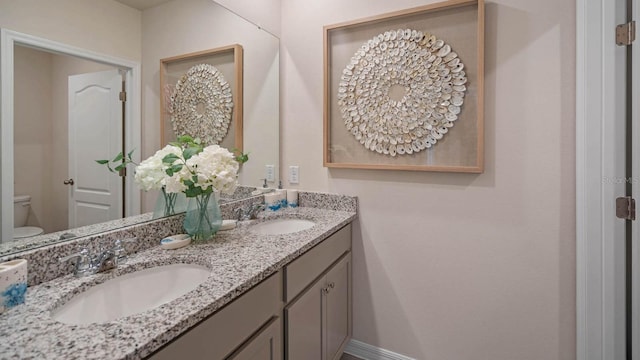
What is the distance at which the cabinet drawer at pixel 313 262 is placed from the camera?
3.98 ft

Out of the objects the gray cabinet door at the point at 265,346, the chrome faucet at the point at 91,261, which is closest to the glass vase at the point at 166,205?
the chrome faucet at the point at 91,261

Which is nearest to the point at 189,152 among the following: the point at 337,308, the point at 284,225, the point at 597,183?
the point at 284,225

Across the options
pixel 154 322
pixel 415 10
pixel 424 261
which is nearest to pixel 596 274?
pixel 424 261

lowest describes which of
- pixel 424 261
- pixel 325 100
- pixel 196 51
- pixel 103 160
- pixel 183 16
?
pixel 424 261

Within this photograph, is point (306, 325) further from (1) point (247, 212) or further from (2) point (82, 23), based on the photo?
(2) point (82, 23)

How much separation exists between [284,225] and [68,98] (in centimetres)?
116

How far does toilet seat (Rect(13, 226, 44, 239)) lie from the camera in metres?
0.93

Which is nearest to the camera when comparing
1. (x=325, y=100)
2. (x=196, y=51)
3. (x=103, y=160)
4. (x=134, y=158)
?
(x=103, y=160)

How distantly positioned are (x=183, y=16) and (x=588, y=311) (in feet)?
7.44

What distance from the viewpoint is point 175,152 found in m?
1.29

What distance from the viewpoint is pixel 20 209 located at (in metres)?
0.94

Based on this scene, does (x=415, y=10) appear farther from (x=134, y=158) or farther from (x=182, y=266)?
(x=182, y=266)

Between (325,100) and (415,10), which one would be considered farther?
(325,100)

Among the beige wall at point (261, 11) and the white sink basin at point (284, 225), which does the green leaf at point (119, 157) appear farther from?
the beige wall at point (261, 11)
